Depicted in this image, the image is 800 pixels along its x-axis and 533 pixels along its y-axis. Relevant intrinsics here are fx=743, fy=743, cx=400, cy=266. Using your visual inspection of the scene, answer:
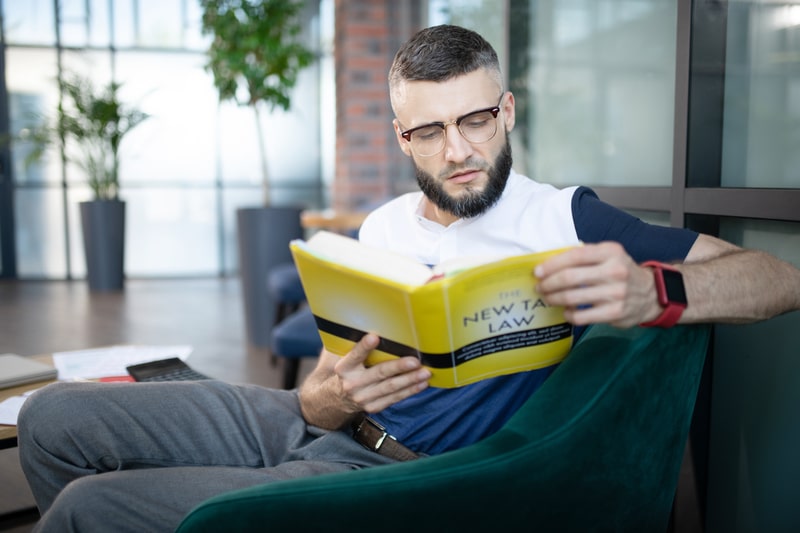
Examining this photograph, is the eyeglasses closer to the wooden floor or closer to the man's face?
the man's face

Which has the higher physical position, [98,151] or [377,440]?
[98,151]

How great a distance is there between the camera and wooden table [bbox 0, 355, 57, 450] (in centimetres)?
150

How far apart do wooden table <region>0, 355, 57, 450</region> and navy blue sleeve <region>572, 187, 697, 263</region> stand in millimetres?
1183

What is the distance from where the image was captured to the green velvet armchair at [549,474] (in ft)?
2.99

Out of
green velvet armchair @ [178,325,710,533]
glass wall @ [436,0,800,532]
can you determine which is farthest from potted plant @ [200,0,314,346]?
green velvet armchair @ [178,325,710,533]

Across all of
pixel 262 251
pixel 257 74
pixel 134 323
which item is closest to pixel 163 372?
pixel 262 251

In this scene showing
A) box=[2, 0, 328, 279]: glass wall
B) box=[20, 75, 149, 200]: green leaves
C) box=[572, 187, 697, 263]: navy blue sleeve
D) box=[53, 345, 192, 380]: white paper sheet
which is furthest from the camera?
box=[2, 0, 328, 279]: glass wall

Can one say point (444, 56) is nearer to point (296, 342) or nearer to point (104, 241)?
point (296, 342)

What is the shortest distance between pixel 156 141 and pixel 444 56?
677 cm

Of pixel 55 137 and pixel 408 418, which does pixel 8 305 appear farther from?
pixel 408 418

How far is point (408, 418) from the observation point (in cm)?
134

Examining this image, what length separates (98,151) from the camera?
6.81m

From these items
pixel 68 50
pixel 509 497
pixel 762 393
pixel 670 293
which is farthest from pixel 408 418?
pixel 68 50

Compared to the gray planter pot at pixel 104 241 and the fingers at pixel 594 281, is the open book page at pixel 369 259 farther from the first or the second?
the gray planter pot at pixel 104 241
